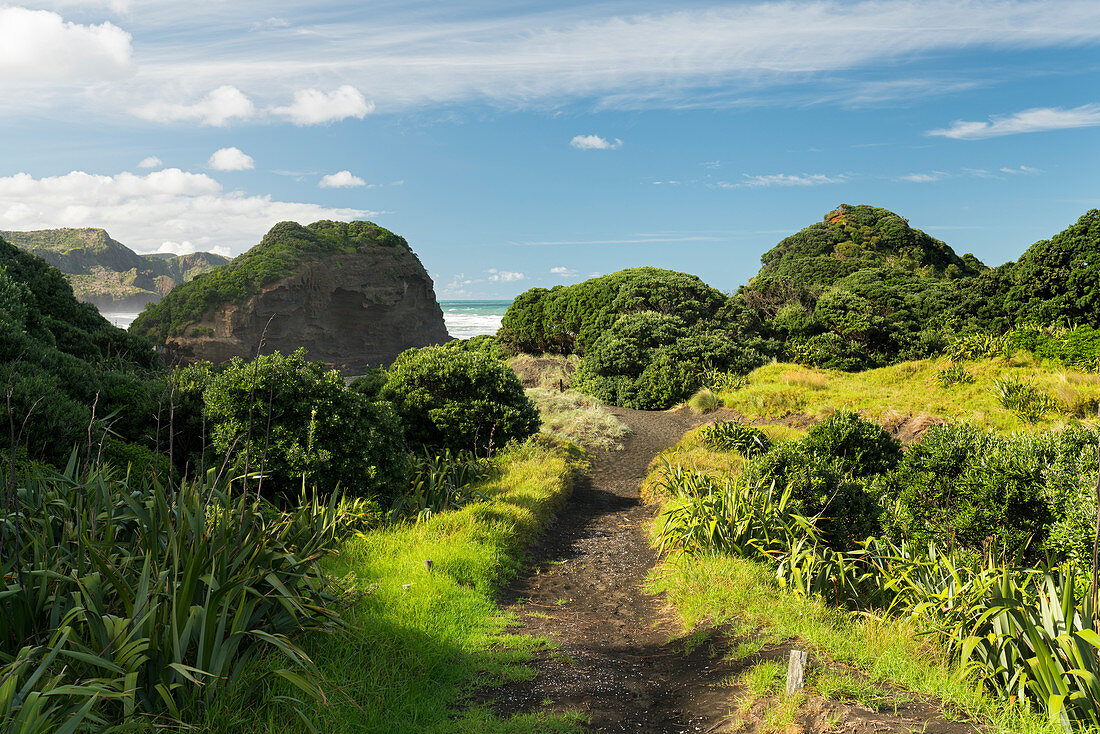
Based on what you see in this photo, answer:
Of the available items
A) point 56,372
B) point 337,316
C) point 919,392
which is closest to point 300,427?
point 56,372

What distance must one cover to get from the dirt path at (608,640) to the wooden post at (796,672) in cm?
48

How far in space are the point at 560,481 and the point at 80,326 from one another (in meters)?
10.4

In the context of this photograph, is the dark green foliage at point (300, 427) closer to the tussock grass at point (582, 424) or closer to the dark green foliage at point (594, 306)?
the tussock grass at point (582, 424)

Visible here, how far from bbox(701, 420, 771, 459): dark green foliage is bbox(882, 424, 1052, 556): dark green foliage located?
4550 mm

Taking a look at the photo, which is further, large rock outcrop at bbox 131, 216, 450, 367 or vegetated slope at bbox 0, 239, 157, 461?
large rock outcrop at bbox 131, 216, 450, 367

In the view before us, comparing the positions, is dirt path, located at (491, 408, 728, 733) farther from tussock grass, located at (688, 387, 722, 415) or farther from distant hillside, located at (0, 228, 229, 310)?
distant hillside, located at (0, 228, 229, 310)

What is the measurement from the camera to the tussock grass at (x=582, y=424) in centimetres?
1555

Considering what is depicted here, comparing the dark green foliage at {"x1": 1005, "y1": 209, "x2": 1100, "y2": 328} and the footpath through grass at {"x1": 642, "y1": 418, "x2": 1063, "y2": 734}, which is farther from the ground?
the dark green foliage at {"x1": 1005, "y1": 209, "x2": 1100, "y2": 328}

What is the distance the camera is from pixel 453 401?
11914mm

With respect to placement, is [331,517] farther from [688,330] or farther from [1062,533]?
[688,330]

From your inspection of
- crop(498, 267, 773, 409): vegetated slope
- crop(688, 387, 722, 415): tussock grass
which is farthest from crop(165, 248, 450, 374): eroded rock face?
crop(688, 387, 722, 415): tussock grass

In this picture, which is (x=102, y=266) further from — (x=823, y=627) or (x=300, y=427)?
(x=823, y=627)

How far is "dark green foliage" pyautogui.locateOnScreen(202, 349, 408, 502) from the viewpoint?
7293 mm

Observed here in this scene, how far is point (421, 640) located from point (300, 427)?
378 cm
